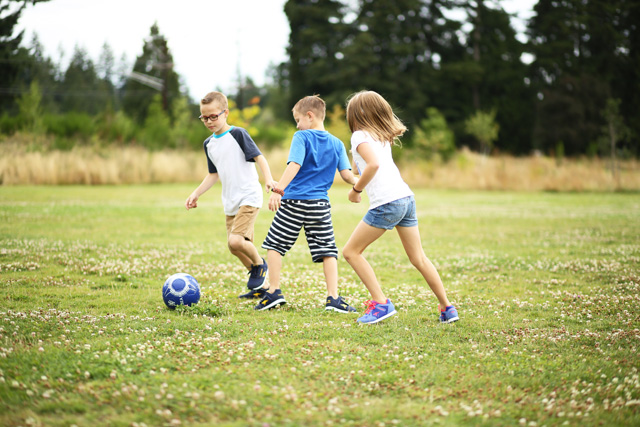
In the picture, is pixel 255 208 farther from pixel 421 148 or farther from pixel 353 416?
pixel 421 148

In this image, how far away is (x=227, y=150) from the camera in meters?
6.93

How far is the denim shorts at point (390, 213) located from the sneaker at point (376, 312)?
889mm

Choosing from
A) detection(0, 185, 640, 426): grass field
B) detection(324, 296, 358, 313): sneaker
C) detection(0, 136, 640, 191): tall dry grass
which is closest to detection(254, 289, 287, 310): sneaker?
detection(0, 185, 640, 426): grass field

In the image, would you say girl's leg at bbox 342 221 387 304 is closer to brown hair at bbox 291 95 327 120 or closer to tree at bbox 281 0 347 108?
brown hair at bbox 291 95 327 120

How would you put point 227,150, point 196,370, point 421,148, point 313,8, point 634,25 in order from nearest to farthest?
1. point 196,370
2. point 227,150
3. point 421,148
4. point 634,25
5. point 313,8

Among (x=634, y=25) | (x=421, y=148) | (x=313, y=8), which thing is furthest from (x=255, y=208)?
(x=313, y=8)

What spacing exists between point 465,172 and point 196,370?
3178 centimetres

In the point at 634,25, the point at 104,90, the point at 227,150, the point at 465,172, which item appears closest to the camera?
the point at 227,150

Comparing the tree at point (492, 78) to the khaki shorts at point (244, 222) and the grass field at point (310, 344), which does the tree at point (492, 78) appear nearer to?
the grass field at point (310, 344)

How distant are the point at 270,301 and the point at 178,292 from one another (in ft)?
3.43

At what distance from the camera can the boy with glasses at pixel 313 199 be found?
616 cm

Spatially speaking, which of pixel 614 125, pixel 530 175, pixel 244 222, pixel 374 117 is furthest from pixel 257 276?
pixel 614 125

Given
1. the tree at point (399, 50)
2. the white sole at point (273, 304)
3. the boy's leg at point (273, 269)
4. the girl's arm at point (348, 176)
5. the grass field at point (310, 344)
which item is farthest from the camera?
the tree at point (399, 50)

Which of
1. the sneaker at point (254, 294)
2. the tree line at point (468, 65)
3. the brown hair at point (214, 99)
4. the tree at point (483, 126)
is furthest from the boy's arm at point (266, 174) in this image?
the tree at point (483, 126)
